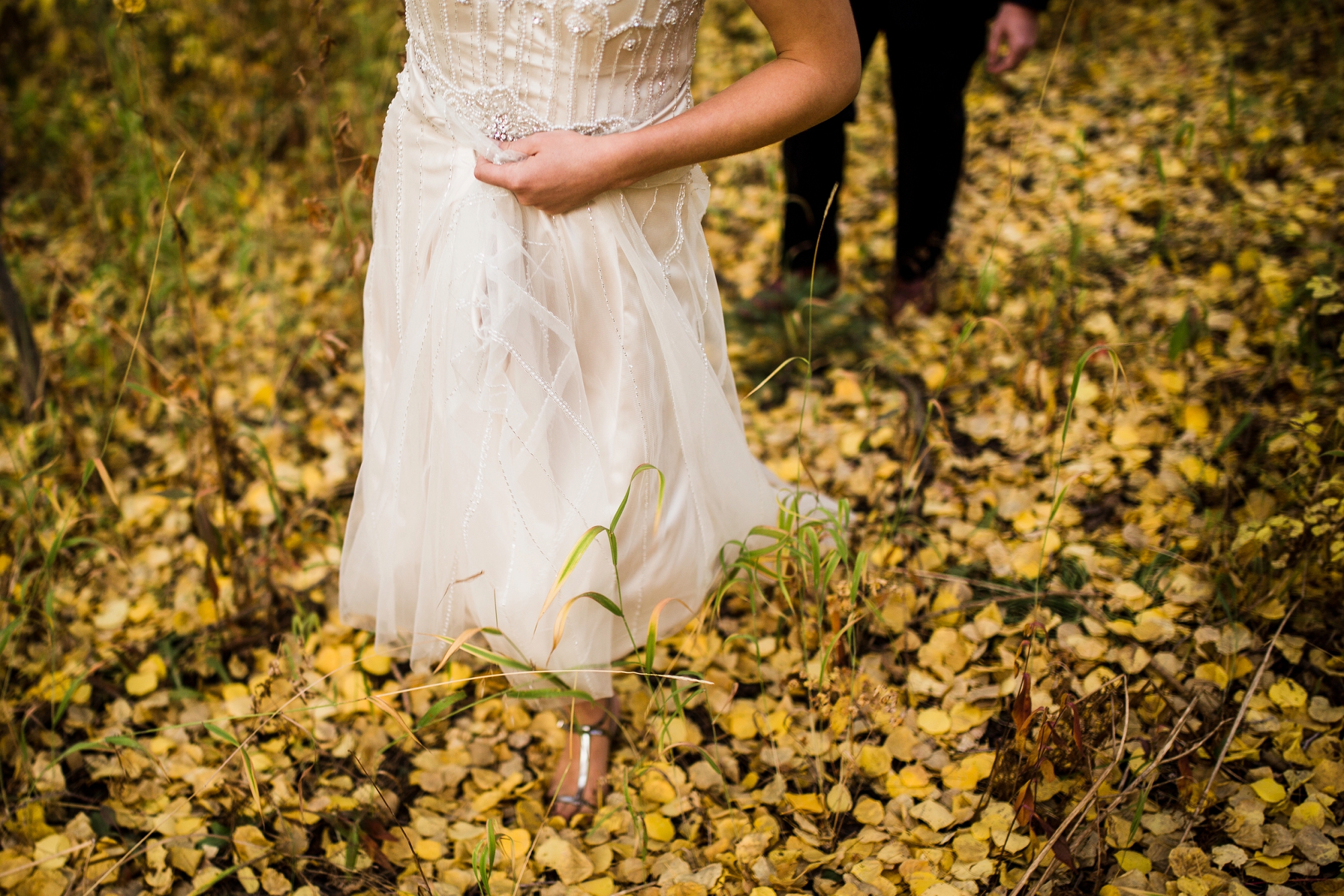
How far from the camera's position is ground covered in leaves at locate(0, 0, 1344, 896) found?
4.96 feet

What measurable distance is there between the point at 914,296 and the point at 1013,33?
2.48 feet

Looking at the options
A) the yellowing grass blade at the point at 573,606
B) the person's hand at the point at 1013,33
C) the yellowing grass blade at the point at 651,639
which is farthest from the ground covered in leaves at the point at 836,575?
the person's hand at the point at 1013,33

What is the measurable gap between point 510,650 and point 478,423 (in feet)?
1.29

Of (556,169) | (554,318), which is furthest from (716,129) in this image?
(554,318)

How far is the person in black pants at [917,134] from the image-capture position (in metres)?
2.24

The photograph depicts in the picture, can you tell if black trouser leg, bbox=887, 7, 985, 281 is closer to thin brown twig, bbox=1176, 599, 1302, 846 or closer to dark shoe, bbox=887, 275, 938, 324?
dark shoe, bbox=887, 275, 938, 324

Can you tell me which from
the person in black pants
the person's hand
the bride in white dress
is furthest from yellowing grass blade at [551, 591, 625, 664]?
the person's hand

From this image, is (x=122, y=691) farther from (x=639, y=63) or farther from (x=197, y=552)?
(x=639, y=63)

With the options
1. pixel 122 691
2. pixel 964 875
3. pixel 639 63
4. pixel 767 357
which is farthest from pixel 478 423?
pixel 767 357

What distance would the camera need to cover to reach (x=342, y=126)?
170 cm

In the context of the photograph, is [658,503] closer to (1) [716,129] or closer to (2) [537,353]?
(2) [537,353]

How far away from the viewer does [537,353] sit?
1362 millimetres

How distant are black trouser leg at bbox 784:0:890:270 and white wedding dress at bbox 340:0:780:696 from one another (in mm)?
1065

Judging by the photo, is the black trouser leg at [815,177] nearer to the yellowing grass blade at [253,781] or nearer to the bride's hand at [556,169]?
the bride's hand at [556,169]
